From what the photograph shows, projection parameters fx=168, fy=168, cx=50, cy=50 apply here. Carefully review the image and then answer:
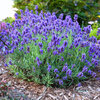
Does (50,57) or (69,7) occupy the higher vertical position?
(69,7)

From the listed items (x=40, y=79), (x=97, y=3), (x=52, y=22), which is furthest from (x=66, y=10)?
(x=40, y=79)

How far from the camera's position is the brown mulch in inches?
108

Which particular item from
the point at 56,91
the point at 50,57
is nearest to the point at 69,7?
the point at 50,57

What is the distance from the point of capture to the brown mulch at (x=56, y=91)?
2.75 meters

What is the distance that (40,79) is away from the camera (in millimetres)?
3018

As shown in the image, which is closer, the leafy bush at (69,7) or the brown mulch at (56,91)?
the brown mulch at (56,91)

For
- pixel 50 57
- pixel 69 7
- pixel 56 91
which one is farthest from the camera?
pixel 69 7

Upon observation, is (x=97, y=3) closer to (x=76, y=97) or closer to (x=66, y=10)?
(x=66, y=10)

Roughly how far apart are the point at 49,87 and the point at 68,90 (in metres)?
0.34

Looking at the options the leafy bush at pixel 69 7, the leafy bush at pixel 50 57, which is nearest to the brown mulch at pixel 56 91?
the leafy bush at pixel 50 57

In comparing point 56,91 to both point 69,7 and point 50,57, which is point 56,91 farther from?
point 69,7

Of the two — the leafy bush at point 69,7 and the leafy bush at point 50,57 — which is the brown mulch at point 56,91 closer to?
the leafy bush at point 50,57

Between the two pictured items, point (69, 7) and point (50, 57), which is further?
point (69, 7)

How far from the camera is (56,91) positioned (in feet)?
9.43
